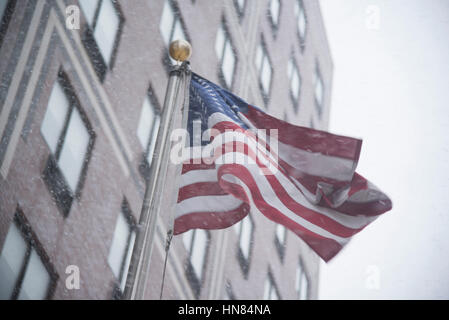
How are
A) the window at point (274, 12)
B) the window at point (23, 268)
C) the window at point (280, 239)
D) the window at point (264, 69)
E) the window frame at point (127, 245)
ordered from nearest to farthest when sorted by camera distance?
the window at point (23, 268) → the window frame at point (127, 245) → the window at point (264, 69) → the window at point (280, 239) → the window at point (274, 12)

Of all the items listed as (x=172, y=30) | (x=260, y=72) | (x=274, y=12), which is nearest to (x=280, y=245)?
(x=260, y=72)

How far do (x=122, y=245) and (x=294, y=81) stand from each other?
17.0m

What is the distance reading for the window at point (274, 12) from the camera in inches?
1139

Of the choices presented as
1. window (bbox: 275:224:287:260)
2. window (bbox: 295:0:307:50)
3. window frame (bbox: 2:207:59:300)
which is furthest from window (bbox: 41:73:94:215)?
window (bbox: 295:0:307:50)

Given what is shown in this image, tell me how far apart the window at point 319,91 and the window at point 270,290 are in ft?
36.7

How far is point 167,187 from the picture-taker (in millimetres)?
18844

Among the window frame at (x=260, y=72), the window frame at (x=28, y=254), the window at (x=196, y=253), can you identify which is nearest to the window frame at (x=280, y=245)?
the window frame at (x=260, y=72)

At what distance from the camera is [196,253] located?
803 inches

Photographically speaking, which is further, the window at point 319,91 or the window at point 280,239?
the window at point 319,91

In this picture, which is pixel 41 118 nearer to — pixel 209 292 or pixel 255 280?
pixel 209 292

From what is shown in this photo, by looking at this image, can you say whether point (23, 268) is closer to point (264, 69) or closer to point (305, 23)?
point (264, 69)

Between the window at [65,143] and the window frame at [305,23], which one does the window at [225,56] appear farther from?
the window frame at [305,23]

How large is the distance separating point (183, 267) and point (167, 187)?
2132 millimetres

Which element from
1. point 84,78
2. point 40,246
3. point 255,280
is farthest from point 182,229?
point 255,280
